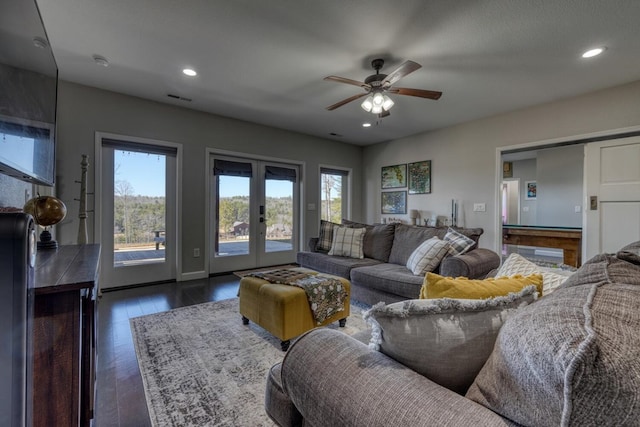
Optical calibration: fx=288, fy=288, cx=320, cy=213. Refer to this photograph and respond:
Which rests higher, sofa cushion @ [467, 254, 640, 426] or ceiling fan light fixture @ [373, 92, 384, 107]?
ceiling fan light fixture @ [373, 92, 384, 107]

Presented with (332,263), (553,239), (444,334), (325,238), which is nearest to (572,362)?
(444,334)

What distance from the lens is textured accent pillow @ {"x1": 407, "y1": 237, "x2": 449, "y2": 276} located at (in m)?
2.73

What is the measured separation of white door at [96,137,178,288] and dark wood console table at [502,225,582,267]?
17.5 ft

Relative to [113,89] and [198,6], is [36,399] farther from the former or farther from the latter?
[113,89]

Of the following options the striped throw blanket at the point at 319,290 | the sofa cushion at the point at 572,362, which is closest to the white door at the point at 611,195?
the striped throw blanket at the point at 319,290

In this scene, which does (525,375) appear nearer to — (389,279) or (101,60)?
(389,279)

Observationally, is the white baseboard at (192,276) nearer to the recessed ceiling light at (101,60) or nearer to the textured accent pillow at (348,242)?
the textured accent pillow at (348,242)

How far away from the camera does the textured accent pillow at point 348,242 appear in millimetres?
3672

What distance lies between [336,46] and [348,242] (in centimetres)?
221

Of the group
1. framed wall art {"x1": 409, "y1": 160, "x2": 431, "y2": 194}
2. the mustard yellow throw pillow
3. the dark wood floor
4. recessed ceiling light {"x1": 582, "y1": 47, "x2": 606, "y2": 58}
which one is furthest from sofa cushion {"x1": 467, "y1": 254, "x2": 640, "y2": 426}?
framed wall art {"x1": 409, "y1": 160, "x2": 431, "y2": 194}

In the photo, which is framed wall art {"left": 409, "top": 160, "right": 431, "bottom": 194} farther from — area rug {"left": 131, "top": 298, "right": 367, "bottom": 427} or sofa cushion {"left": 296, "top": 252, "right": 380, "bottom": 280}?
area rug {"left": 131, "top": 298, "right": 367, "bottom": 427}

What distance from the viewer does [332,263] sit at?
3.40 metres

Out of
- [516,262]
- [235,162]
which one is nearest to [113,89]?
[235,162]

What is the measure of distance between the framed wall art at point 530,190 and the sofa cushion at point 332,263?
6122 millimetres
